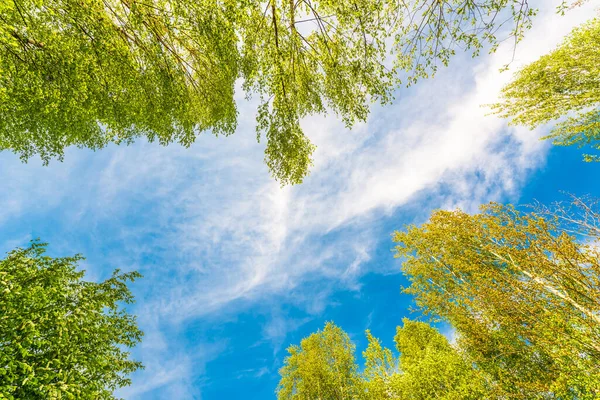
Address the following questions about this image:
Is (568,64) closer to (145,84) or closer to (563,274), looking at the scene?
(563,274)

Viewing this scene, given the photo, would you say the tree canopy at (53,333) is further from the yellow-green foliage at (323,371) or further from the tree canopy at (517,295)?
the yellow-green foliage at (323,371)

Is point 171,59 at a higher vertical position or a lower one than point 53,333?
higher

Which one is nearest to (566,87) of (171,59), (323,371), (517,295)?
(517,295)

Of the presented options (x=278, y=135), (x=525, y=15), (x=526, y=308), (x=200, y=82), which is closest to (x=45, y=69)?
(x=200, y=82)

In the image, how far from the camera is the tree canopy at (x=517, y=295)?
24.7 feet

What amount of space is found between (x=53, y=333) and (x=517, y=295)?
14496 millimetres

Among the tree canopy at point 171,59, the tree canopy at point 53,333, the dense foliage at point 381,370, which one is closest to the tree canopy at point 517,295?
the dense foliage at point 381,370

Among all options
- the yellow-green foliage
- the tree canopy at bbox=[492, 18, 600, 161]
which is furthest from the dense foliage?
the tree canopy at bbox=[492, 18, 600, 161]

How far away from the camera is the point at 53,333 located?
5586 millimetres

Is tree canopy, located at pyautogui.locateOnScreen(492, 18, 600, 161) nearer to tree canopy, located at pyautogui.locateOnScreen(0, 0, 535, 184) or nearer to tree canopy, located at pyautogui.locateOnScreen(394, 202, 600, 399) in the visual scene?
tree canopy, located at pyautogui.locateOnScreen(394, 202, 600, 399)

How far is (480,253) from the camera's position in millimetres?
11273

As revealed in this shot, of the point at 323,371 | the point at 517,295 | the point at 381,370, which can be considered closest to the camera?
the point at 517,295

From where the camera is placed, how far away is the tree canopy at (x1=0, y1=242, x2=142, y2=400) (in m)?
4.73

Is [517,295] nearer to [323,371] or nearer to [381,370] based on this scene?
[381,370]
